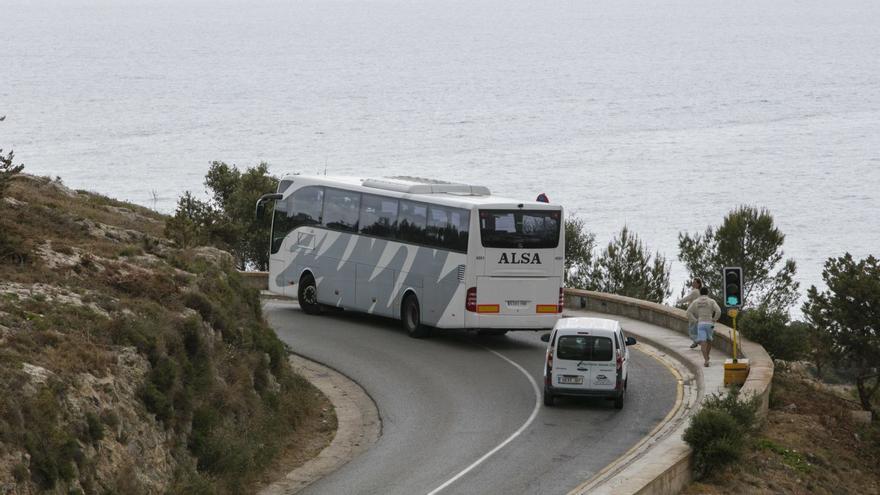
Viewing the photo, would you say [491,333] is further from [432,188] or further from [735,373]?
[735,373]

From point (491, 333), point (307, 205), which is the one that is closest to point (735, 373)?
point (491, 333)

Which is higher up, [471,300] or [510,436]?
[471,300]

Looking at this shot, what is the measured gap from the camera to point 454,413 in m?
24.2

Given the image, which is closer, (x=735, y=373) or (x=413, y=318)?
(x=735, y=373)

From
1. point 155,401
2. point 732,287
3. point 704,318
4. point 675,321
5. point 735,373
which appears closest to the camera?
point 155,401

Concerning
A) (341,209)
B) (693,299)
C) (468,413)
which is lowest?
(468,413)

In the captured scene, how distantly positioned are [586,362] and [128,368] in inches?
366

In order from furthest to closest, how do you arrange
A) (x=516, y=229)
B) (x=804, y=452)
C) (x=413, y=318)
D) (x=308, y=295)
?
(x=308, y=295) → (x=413, y=318) → (x=516, y=229) → (x=804, y=452)

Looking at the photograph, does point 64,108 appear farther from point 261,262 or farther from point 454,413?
point 454,413

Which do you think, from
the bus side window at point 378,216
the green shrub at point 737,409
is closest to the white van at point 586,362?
the green shrub at point 737,409

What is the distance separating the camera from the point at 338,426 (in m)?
23.9

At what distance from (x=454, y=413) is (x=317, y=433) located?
280 centimetres

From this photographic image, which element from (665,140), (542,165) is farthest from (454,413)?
(665,140)

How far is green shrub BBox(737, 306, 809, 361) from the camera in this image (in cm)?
2991
